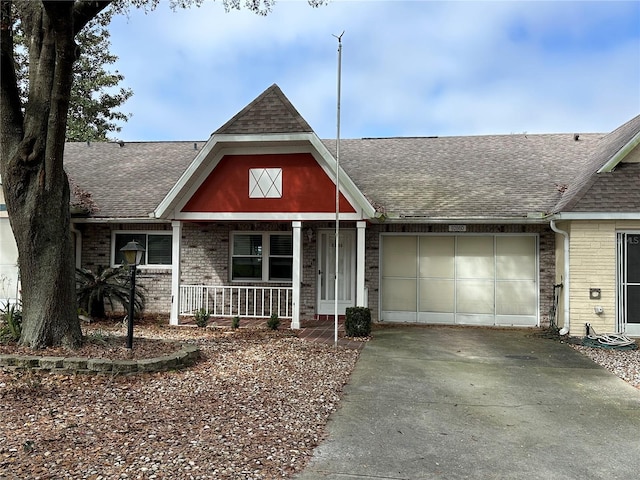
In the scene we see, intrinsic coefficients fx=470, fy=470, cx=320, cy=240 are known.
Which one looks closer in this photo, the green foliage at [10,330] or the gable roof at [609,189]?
the green foliage at [10,330]

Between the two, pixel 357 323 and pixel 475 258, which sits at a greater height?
pixel 475 258

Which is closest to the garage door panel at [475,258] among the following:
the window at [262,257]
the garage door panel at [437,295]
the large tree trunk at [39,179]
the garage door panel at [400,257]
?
the garage door panel at [437,295]

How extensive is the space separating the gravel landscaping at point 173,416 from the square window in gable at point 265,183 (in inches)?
161

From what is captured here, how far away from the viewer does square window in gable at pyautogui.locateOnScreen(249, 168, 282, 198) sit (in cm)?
1083

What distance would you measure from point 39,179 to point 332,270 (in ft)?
24.8

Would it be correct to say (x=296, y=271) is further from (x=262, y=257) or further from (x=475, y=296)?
(x=475, y=296)

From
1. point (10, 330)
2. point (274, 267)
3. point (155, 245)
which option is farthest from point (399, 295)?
point (10, 330)

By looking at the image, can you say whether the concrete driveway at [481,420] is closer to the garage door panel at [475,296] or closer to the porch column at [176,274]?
the garage door panel at [475,296]

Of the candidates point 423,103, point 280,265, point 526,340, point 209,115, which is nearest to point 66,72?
point 280,265

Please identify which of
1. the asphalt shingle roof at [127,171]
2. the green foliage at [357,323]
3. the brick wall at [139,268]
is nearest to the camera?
the green foliage at [357,323]

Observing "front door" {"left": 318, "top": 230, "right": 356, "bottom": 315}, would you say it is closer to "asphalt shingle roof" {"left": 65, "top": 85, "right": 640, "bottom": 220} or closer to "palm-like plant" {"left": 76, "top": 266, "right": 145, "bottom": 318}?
"asphalt shingle roof" {"left": 65, "top": 85, "right": 640, "bottom": 220}

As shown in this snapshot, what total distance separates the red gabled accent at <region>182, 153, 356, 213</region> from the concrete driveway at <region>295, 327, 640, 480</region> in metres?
3.80

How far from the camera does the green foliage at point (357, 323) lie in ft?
32.5

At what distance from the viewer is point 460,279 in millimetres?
12156
